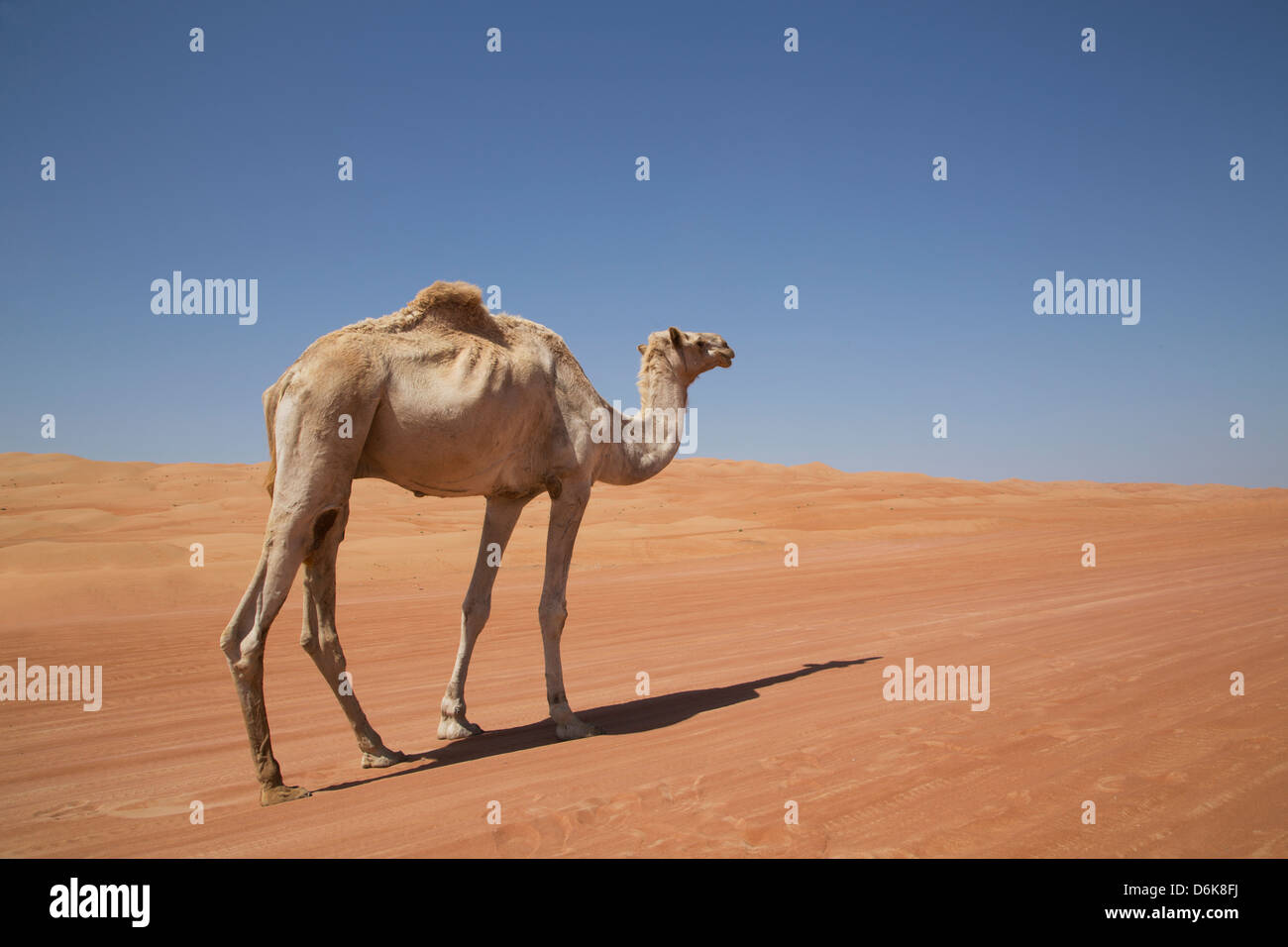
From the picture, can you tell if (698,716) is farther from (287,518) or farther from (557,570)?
(287,518)

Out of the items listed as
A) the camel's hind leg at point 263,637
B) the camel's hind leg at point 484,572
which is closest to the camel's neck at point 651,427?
the camel's hind leg at point 484,572

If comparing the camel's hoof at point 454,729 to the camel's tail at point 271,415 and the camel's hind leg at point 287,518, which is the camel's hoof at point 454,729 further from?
the camel's tail at point 271,415

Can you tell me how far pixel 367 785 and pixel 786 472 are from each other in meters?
78.6

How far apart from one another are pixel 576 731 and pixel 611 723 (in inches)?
22.7

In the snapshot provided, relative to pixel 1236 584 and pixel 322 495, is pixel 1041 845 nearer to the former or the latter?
pixel 322 495

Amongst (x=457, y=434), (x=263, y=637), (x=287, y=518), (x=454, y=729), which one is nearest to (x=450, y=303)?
(x=457, y=434)

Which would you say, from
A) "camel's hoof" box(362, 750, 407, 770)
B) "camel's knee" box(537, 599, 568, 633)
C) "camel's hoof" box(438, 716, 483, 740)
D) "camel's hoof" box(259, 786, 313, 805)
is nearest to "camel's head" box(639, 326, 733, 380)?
"camel's knee" box(537, 599, 568, 633)

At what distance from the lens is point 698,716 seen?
22.7ft

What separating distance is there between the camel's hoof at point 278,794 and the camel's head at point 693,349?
523 cm

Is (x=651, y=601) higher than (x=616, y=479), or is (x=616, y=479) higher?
(x=616, y=479)

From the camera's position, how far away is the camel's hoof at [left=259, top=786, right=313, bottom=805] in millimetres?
5094

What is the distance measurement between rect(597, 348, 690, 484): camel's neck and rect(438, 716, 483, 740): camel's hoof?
2.57m
